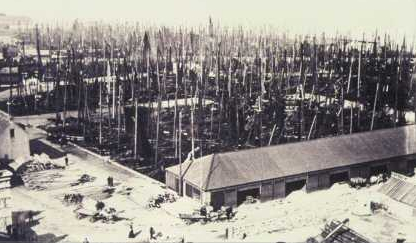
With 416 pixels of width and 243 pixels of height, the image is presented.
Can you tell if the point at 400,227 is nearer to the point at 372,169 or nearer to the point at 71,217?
the point at 372,169

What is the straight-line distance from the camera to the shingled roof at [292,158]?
1512 inches

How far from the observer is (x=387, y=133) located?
154 feet

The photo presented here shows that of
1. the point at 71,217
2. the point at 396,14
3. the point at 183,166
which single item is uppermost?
the point at 396,14

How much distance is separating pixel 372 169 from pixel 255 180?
1199 cm

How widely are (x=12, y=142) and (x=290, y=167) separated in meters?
26.4

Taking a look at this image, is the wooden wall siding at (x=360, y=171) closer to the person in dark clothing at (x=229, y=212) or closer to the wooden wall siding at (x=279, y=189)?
the wooden wall siding at (x=279, y=189)

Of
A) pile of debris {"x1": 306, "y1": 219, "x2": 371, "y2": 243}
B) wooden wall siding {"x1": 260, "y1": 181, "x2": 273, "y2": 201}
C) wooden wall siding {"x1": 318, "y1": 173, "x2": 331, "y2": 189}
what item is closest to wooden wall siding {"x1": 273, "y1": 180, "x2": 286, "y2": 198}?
wooden wall siding {"x1": 260, "y1": 181, "x2": 273, "y2": 201}

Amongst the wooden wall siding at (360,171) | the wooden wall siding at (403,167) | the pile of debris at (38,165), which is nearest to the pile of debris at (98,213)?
the pile of debris at (38,165)

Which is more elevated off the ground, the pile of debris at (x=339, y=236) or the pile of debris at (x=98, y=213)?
the pile of debris at (x=339, y=236)

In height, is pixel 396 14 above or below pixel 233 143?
above

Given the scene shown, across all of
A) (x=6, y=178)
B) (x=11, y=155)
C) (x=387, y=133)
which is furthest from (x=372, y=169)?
(x=11, y=155)

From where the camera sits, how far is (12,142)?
4897cm

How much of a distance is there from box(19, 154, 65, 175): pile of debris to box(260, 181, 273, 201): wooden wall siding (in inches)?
794

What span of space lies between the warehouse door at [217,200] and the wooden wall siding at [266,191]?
331 centimetres
